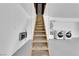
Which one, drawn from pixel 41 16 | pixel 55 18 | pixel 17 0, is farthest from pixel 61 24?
pixel 17 0

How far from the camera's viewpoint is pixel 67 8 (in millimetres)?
1037

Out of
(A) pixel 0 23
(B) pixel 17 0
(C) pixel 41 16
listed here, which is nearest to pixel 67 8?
(C) pixel 41 16

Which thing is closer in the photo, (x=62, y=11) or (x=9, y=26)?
(x=62, y=11)

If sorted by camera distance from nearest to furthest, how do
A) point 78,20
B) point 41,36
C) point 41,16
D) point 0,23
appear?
1. point 41,36
2. point 78,20
3. point 0,23
4. point 41,16

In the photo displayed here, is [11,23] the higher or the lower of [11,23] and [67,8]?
the lower

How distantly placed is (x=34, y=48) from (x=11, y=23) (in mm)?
506

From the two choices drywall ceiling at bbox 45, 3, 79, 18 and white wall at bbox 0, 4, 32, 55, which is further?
white wall at bbox 0, 4, 32, 55

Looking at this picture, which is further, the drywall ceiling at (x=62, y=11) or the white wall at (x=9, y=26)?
the white wall at (x=9, y=26)

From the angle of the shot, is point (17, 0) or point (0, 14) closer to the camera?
point (17, 0)

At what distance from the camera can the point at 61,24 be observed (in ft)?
3.44

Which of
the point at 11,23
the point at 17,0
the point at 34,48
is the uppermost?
the point at 17,0

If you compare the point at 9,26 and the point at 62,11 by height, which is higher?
the point at 62,11

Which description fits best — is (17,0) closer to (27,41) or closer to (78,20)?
(27,41)

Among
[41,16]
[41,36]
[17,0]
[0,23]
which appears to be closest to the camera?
[17,0]
